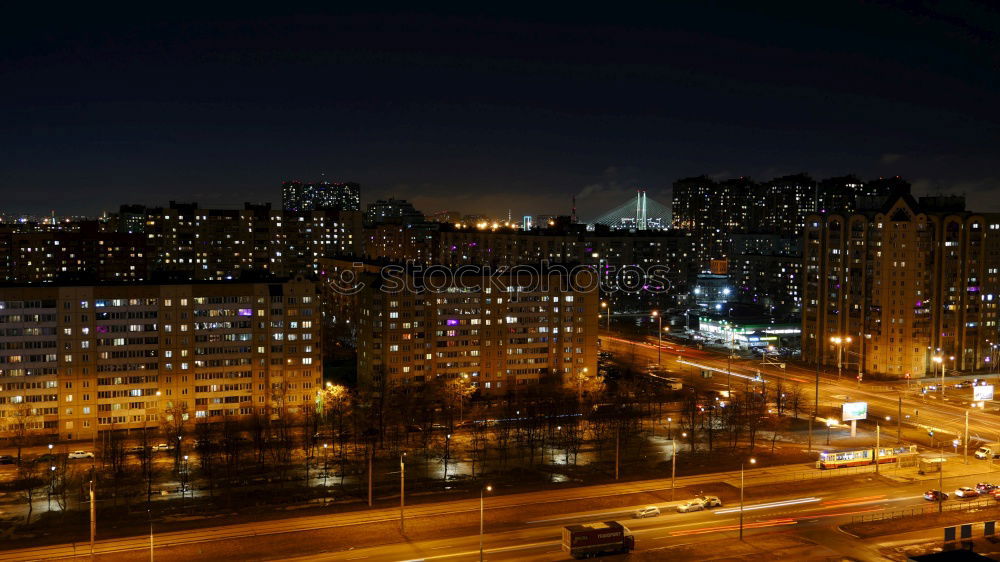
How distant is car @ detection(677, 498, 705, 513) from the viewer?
3438 centimetres

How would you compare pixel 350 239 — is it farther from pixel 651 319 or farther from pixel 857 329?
pixel 857 329

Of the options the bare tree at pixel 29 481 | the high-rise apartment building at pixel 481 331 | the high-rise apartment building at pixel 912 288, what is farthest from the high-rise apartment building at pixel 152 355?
the high-rise apartment building at pixel 912 288

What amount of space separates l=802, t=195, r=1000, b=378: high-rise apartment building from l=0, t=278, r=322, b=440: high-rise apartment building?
4264 centimetres

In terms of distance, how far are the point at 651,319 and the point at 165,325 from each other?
68522 mm

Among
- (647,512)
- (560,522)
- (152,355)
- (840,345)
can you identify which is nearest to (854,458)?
(647,512)

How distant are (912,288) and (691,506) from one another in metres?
42.3

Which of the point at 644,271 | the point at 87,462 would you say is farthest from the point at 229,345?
the point at 644,271

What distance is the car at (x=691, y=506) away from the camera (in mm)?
34375

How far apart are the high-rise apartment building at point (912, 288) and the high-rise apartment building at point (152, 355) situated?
42644mm

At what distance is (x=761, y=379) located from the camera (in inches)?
2522

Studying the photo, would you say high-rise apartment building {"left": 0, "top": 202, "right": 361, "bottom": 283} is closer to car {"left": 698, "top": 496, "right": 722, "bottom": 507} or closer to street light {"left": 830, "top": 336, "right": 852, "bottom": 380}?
street light {"left": 830, "top": 336, "right": 852, "bottom": 380}

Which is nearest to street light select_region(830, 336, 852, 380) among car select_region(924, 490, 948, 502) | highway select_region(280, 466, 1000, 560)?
highway select_region(280, 466, 1000, 560)

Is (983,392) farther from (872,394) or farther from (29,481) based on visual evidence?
(29,481)

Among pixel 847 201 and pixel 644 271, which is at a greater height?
pixel 847 201
